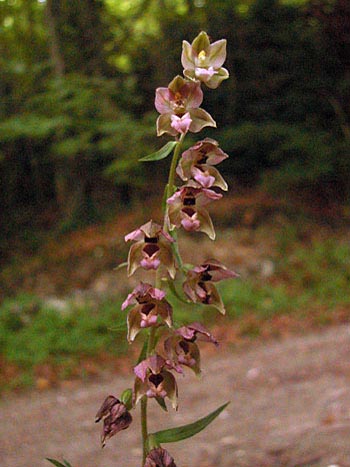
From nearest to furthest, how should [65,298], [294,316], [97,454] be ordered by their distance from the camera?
[97,454] → [294,316] → [65,298]

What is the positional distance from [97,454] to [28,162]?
327 inches

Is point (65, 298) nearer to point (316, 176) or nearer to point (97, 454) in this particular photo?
point (316, 176)

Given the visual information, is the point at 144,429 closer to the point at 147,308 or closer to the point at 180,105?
the point at 147,308

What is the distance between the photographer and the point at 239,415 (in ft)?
17.5

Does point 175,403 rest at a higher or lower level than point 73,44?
lower

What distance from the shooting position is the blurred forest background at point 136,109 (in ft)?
33.0

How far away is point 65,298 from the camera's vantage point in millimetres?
9359

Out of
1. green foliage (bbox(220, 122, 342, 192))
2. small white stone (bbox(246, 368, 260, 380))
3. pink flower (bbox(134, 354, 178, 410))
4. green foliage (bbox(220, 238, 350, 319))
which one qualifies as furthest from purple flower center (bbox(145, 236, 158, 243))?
green foliage (bbox(220, 122, 342, 192))

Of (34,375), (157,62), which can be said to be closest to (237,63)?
(157,62)

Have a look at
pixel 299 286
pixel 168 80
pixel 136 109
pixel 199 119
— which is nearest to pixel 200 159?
pixel 199 119

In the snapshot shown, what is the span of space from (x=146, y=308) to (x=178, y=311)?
6.79 meters

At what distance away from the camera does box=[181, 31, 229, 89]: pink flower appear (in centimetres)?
158

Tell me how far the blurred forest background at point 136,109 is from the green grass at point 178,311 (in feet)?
0.37

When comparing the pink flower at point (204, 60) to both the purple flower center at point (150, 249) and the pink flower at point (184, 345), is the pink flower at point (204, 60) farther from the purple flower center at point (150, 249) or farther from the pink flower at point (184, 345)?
the pink flower at point (184, 345)
